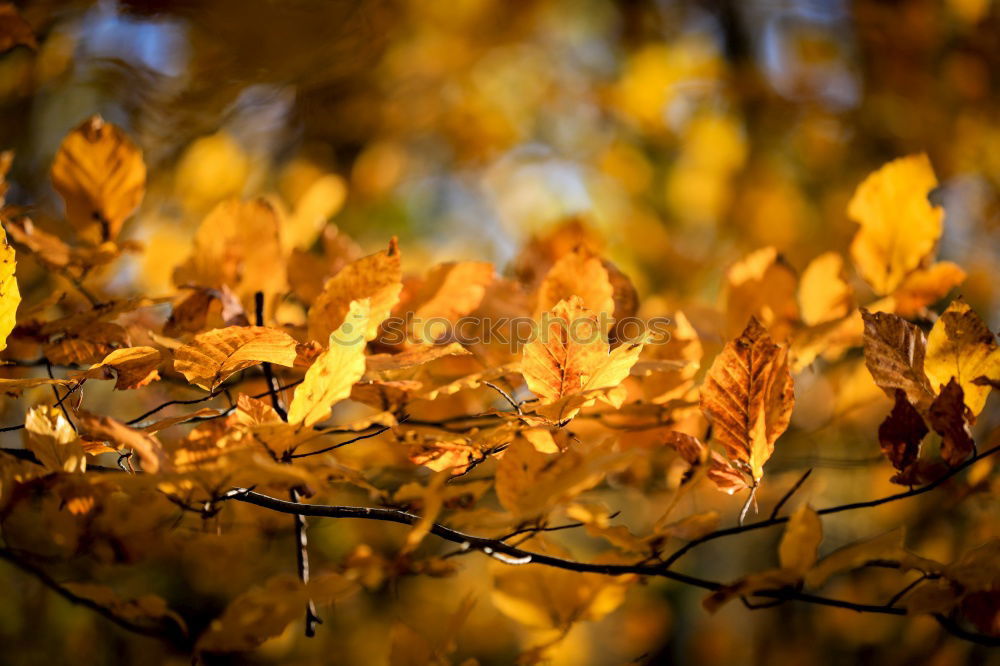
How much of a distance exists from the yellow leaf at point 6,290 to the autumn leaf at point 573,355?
0.95 feet

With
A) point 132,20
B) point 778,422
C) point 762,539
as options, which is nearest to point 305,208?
point 778,422

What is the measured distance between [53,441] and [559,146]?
1.89m

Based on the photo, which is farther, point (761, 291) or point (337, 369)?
point (761, 291)

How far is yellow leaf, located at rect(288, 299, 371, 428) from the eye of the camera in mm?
Result: 342

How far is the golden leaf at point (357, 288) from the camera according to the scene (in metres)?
0.42

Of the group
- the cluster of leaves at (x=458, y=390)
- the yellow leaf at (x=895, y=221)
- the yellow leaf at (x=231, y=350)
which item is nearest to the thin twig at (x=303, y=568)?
the cluster of leaves at (x=458, y=390)

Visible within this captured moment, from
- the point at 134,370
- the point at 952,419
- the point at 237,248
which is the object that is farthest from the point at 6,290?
the point at 952,419

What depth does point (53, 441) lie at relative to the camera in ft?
1.21

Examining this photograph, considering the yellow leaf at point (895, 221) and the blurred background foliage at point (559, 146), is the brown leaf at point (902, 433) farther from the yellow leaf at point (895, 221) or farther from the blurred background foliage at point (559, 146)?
the blurred background foliage at point (559, 146)

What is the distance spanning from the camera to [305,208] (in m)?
0.67

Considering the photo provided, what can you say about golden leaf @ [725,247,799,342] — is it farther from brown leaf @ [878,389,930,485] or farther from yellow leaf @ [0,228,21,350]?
yellow leaf @ [0,228,21,350]

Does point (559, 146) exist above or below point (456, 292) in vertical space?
below

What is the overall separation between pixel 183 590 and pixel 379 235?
42.1 inches

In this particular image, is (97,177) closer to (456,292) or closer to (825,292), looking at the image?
(456,292)
